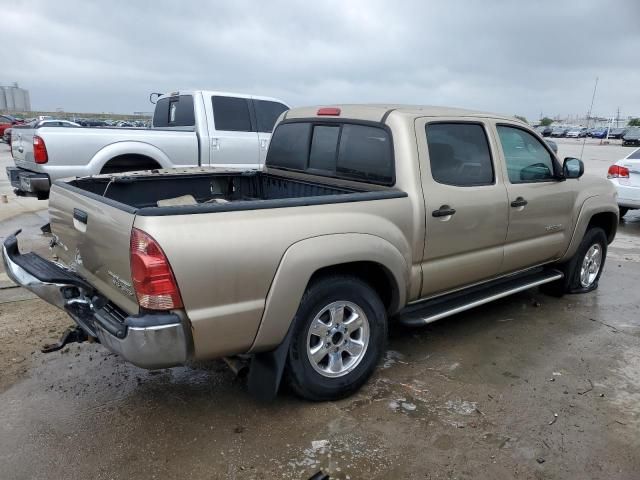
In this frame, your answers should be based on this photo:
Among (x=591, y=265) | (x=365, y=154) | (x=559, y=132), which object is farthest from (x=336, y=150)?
(x=559, y=132)

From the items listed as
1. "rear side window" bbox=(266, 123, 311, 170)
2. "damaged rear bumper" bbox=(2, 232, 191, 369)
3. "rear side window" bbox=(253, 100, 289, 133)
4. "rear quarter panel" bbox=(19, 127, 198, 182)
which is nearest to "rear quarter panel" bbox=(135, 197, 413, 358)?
"damaged rear bumper" bbox=(2, 232, 191, 369)

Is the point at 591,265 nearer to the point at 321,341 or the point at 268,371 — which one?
the point at 321,341

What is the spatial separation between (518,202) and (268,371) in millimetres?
2516

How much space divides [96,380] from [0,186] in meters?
10.7

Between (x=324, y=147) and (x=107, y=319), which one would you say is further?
(x=324, y=147)

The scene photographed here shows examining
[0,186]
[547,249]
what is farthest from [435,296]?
[0,186]

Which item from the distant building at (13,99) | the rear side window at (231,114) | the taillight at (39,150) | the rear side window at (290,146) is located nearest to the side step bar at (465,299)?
the rear side window at (290,146)

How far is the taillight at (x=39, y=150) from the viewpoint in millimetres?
6625

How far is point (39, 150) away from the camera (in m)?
6.66

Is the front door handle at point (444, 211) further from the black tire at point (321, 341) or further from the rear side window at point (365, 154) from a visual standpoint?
the black tire at point (321, 341)

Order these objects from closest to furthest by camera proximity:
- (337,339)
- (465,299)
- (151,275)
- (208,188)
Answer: (151,275) → (337,339) → (465,299) → (208,188)

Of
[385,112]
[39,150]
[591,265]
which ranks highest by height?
[385,112]

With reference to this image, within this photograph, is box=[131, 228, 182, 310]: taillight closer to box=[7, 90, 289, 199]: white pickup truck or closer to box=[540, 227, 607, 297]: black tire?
box=[540, 227, 607, 297]: black tire

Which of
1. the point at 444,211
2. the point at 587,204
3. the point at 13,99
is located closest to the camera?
the point at 444,211
